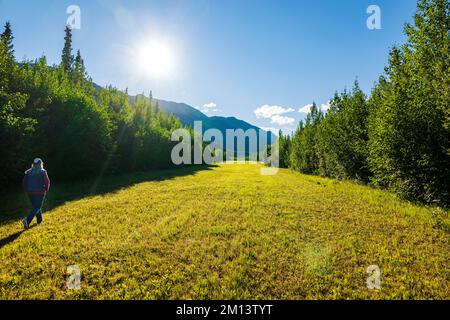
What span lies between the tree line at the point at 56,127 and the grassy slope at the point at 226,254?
716 centimetres

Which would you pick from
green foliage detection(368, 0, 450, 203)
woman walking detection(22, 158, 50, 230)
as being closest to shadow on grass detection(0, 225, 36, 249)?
woman walking detection(22, 158, 50, 230)

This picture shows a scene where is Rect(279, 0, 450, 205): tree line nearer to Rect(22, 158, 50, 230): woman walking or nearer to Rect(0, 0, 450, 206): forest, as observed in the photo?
Rect(0, 0, 450, 206): forest

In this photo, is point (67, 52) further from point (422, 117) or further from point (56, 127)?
point (422, 117)

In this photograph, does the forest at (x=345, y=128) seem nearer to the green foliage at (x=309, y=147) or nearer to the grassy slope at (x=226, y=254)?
the green foliage at (x=309, y=147)

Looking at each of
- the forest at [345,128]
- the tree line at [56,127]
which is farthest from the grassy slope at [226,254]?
the tree line at [56,127]

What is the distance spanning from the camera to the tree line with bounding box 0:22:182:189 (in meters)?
14.1

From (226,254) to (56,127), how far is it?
2327cm

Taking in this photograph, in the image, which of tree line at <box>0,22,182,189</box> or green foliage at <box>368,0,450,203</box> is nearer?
green foliage at <box>368,0,450,203</box>

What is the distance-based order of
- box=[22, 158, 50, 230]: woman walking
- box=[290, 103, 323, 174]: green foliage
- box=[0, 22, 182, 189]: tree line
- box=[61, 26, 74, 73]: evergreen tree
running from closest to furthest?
box=[22, 158, 50, 230]: woman walking < box=[0, 22, 182, 189]: tree line < box=[290, 103, 323, 174]: green foliage < box=[61, 26, 74, 73]: evergreen tree

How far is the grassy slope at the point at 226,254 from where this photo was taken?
4848mm

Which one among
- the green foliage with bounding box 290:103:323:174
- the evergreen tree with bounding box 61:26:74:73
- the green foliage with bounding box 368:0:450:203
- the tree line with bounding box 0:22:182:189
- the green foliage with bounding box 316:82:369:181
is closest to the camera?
the green foliage with bounding box 368:0:450:203

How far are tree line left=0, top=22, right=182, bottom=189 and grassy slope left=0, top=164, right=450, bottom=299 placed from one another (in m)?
7.16

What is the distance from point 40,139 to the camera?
62.8 ft

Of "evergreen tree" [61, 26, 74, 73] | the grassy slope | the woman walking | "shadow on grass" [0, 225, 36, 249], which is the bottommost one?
the grassy slope
